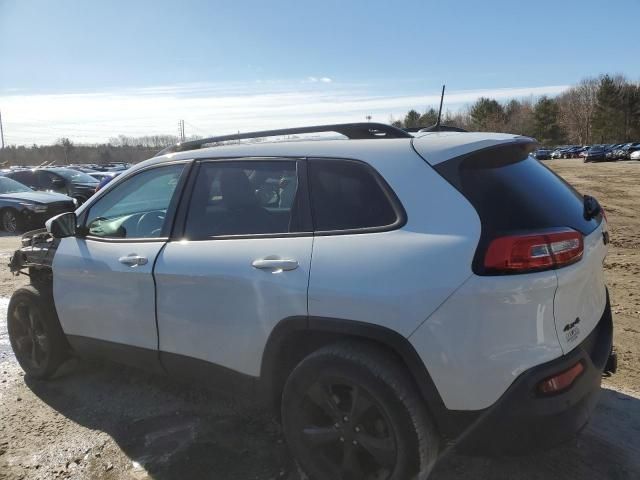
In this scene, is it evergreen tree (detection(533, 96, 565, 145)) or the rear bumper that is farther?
evergreen tree (detection(533, 96, 565, 145))

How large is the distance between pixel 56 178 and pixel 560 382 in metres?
16.5

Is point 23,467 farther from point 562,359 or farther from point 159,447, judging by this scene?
point 562,359

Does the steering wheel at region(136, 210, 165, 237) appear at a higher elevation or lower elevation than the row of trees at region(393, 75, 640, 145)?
lower

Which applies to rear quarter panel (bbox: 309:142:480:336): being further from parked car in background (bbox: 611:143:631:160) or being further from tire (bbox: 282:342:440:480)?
parked car in background (bbox: 611:143:631:160)

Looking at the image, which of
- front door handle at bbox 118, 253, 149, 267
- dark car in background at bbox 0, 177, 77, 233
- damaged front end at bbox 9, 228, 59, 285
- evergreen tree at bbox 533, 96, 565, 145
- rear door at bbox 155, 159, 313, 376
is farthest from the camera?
evergreen tree at bbox 533, 96, 565, 145

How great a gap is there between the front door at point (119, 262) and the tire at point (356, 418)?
1.13m

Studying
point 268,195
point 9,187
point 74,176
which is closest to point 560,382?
point 268,195

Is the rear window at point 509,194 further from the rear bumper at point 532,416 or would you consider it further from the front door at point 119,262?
the front door at point 119,262

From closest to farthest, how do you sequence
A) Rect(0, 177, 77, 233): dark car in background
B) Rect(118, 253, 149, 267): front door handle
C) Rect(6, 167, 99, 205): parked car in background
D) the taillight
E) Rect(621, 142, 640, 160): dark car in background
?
the taillight < Rect(118, 253, 149, 267): front door handle < Rect(0, 177, 77, 233): dark car in background < Rect(6, 167, 99, 205): parked car in background < Rect(621, 142, 640, 160): dark car in background

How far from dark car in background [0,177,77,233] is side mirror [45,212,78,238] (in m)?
9.64

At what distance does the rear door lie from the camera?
2609 millimetres

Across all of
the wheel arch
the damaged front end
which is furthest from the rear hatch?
the damaged front end

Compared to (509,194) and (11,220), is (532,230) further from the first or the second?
(11,220)

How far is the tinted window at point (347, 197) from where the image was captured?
8.13 feet
